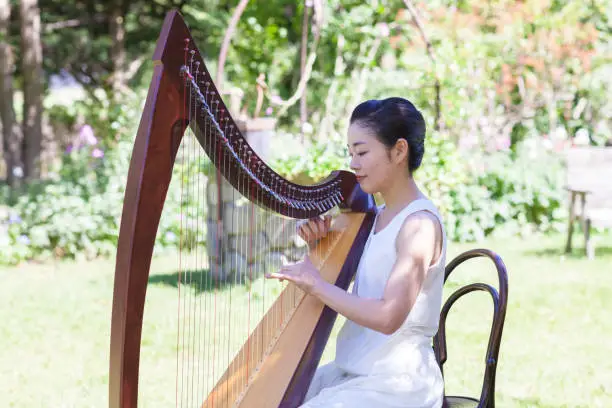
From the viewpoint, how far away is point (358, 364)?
6.55 ft

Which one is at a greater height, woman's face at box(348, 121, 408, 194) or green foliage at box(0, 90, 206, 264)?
woman's face at box(348, 121, 408, 194)

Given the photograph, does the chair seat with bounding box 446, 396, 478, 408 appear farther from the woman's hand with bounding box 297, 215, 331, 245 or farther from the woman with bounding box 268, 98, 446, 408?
the woman's hand with bounding box 297, 215, 331, 245

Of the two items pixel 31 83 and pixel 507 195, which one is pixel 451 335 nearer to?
pixel 507 195

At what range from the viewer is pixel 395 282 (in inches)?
71.4

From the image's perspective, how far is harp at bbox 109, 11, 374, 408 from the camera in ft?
4.52

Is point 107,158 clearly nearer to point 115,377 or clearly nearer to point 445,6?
point 445,6

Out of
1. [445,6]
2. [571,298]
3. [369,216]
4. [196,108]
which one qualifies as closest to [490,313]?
[571,298]

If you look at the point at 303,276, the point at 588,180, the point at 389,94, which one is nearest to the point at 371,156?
the point at 303,276

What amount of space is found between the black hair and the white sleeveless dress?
156mm

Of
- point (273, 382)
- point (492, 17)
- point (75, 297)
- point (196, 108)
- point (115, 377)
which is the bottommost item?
point (75, 297)

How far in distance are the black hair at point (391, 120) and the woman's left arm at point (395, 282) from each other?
19 centimetres

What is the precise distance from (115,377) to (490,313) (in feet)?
13.0

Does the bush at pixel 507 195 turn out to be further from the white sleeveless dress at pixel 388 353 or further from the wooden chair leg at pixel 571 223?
the white sleeveless dress at pixel 388 353

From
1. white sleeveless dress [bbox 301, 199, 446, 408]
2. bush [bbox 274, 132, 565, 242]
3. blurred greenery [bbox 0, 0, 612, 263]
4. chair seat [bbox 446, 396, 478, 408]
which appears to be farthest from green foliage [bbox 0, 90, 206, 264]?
white sleeveless dress [bbox 301, 199, 446, 408]
